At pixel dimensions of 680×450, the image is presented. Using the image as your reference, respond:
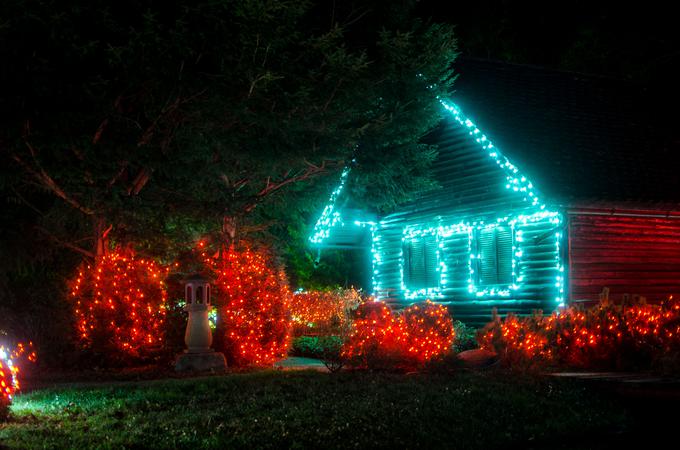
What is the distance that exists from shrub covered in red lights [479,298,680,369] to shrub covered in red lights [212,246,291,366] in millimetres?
5302

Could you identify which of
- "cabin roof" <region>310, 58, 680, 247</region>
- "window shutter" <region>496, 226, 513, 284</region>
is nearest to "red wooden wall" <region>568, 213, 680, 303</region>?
"cabin roof" <region>310, 58, 680, 247</region>

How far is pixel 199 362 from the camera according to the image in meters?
17.1

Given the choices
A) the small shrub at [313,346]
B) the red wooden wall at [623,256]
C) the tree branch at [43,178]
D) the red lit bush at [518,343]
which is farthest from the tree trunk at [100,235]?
the red wooden wall at [623,256]

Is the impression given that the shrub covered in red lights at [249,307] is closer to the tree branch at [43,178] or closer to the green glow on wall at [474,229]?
the tree branch at [43,178]

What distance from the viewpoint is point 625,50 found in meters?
32.8

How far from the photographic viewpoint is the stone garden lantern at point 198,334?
17172mm

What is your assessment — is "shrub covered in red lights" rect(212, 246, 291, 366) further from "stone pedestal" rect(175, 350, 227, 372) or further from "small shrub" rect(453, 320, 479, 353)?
"small shrub" rect(453, 320, 479, 353)

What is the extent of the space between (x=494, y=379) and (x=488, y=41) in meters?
→ 28.6

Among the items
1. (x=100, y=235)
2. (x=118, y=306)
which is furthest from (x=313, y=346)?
(x=100, y=235)

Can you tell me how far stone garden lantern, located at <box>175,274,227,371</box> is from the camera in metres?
17.2

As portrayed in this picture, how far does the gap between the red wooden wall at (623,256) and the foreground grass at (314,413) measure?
7.38 m

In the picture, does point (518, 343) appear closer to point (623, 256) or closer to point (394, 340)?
point (394, 340)

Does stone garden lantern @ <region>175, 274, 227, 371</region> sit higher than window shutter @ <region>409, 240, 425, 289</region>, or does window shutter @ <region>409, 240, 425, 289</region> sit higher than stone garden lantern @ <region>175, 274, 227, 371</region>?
window shutter @ <region>409, 240, 425, 289</region>

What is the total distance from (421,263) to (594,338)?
9296 millimetres
